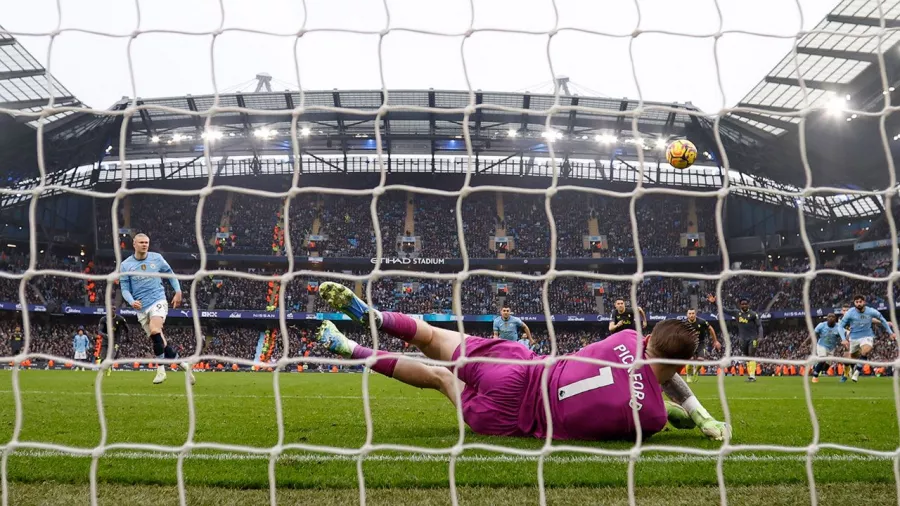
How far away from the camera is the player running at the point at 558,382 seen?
144 inches

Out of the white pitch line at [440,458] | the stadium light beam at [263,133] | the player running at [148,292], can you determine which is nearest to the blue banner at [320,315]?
the stadium light beam at [263,133]

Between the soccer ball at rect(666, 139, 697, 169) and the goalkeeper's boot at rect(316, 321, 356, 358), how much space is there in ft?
18.0

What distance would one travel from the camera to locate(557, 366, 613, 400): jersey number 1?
3.63 metres

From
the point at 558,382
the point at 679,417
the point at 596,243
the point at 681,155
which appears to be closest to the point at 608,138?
the point at 596,243

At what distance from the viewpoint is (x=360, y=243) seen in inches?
1304

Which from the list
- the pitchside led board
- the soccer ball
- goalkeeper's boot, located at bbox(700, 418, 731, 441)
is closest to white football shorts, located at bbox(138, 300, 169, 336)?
goalkeeper's boot, located at bbox(700, 418, 731, 441)

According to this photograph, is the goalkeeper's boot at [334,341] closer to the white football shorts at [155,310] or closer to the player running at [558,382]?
the player running at [558,382]

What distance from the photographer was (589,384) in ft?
12.0

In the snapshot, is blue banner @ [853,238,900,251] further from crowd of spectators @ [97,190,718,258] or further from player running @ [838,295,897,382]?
player running @ [838,295,897,382]

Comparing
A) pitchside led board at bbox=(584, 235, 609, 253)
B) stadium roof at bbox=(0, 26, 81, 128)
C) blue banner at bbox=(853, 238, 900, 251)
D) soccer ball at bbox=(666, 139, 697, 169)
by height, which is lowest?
soccer ball at bbox=(666, 139, 697, 169)

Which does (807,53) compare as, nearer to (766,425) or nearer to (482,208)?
(766,425)

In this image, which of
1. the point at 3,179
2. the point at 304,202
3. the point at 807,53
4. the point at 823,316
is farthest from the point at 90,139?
the point at 823,316

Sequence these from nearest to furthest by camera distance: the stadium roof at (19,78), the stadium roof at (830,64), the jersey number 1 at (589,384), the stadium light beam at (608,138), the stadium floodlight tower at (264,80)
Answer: the jersey number 1 at (589,384) → the stadium roof at (830,64) → the stadium roof at (19,78) → the stadium light beam at (608,138) → the stadium floodlight tower at (264,80)

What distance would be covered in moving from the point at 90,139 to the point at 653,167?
26733 mm
